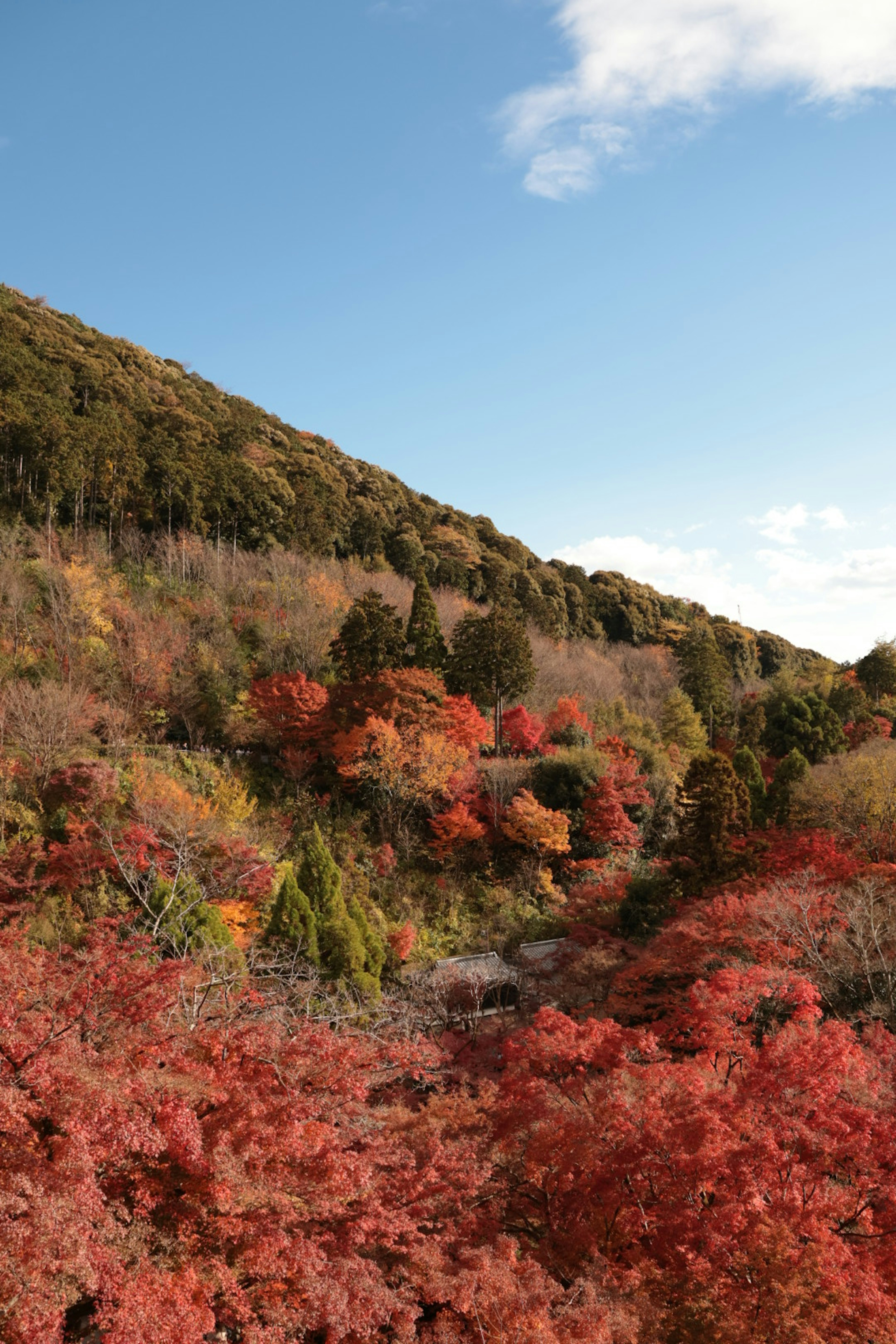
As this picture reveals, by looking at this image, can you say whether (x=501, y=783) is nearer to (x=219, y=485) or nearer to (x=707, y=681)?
(x=707, y=681)

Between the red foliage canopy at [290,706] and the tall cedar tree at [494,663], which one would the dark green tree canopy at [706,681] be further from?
the red foliage canopy at [290,706]

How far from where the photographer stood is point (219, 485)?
3538 cm

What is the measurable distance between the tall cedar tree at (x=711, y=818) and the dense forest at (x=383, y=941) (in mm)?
151

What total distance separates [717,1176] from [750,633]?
57.3 metres

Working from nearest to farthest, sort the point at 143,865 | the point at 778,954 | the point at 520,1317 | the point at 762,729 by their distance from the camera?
the point at 520,1317
the point at 778,954
the point at 143,865
the point at 762,729

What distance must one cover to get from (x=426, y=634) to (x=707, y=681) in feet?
58.0

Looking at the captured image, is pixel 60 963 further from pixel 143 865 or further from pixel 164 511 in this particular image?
pixel 164 511

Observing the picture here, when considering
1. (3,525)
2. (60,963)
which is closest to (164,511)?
(3,525)

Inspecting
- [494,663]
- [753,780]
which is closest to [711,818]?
[753,780]

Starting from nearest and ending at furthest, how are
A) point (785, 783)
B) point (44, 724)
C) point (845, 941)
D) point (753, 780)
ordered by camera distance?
point (845, 941) < point (44, 724) < point (785, 783) < point (753, 780)

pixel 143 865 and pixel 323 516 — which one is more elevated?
pixel 323 516

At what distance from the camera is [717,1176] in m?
7.03

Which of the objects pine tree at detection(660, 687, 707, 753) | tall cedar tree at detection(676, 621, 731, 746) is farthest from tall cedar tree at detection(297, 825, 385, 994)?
tall cedar tree at detection(676, 621, 731, 746)

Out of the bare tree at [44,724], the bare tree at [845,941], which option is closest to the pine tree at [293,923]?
the bare tree at [44,724]
